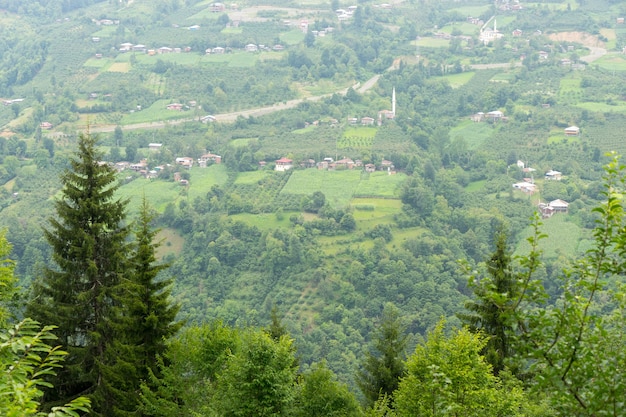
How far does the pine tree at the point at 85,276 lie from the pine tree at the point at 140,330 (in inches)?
21.3

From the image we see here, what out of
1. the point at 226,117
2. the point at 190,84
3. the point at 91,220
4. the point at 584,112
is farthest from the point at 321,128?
the point at 91,220

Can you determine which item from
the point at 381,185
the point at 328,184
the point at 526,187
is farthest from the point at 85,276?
the point at 526,187

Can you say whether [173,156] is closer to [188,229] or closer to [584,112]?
[188,229]

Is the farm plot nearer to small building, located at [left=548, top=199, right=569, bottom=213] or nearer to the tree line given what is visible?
small building, located at [left=548, top=199, right=569, bottom=213]

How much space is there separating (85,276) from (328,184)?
108ft

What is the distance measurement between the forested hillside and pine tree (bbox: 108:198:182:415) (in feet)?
0.38

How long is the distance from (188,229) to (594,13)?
5177 cm

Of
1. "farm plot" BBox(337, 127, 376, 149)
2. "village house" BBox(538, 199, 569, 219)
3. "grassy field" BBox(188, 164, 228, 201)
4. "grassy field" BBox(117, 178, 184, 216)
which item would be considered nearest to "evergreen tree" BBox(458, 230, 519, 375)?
"village house" BBox(538, 199, 569, 219)

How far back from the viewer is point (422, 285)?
114 ft

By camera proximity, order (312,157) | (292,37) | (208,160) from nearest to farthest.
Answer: (312,157) < (208,160) < (292,37)

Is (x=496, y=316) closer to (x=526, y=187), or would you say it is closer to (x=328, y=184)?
(x=328, y=184)

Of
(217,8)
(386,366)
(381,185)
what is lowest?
(381,185)

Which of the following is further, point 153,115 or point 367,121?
point 153,115

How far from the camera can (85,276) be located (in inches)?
531
